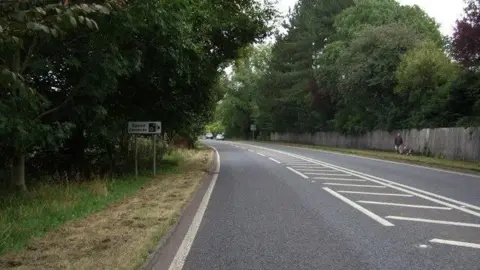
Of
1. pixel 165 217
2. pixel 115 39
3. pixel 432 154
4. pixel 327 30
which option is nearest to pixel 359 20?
pixel 327 30

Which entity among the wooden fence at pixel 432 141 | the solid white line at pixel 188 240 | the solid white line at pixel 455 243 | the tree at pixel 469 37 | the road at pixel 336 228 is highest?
the tree at pixel 469 37

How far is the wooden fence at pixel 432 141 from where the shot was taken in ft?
89.0

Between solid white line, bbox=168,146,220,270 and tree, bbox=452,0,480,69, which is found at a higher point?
tree, bbox=452,0,480,69

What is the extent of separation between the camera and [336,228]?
8.46 meters

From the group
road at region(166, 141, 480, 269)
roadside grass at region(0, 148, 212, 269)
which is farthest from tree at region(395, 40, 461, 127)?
roadside grass at region(0, 148, 212, 269)

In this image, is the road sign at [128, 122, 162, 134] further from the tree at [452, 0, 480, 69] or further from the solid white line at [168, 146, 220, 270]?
the tree at [452, 0, 480, 69]

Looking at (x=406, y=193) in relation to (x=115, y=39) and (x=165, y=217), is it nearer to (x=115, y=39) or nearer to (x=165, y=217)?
(x=165, y=217)

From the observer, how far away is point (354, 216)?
9625 mm

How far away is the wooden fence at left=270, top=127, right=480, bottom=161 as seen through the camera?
27.1m

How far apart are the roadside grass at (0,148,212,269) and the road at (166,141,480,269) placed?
72cm

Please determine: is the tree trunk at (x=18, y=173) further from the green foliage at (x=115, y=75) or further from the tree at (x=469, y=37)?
the tree at (x=469, y=37)

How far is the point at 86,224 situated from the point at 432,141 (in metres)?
28.0

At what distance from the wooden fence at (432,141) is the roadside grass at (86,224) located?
1833 centimetres

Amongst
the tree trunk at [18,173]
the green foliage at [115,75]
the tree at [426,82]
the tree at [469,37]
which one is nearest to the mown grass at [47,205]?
the tree trunk at [18,173]
